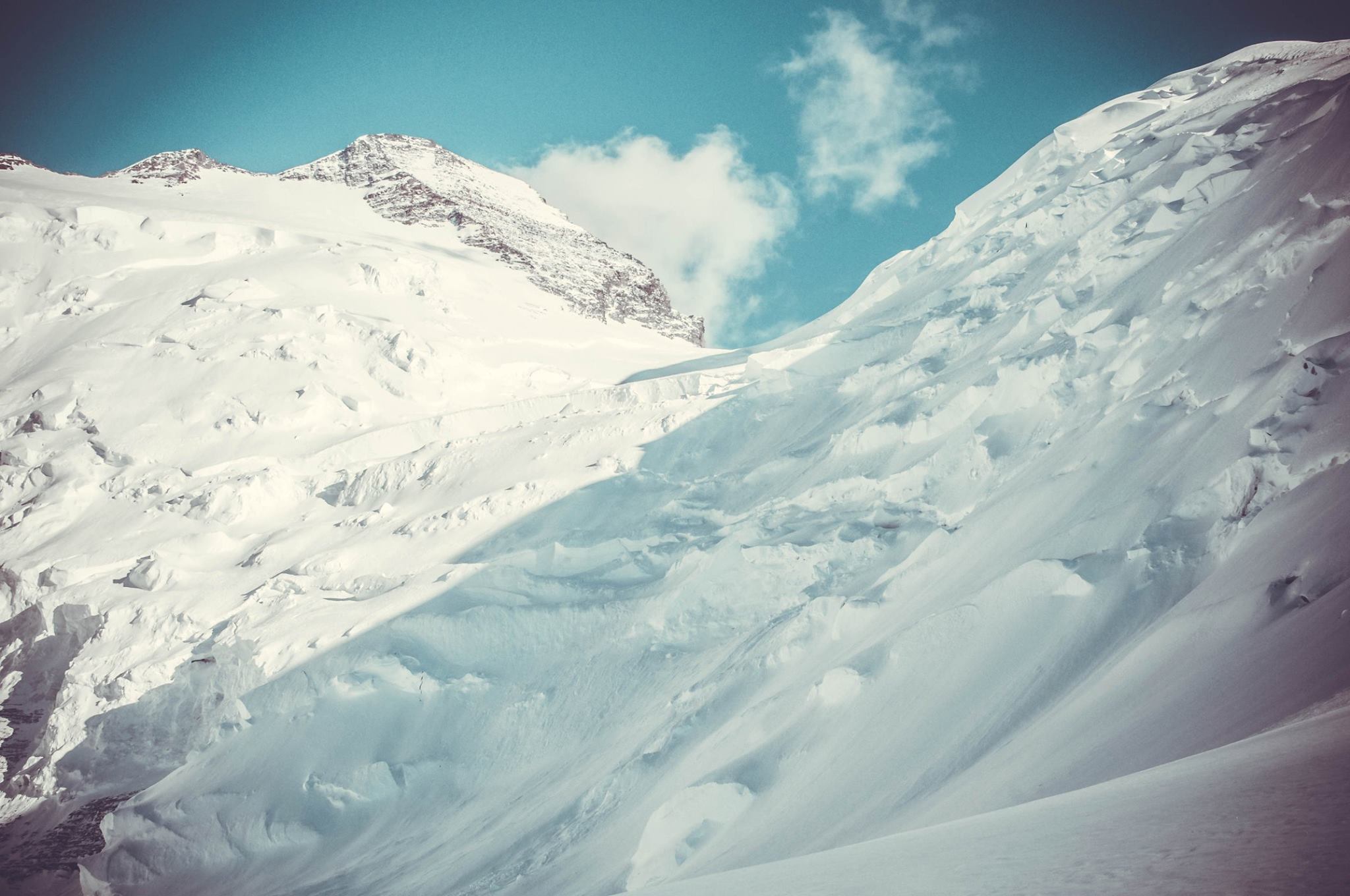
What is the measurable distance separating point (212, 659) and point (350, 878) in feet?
26.7

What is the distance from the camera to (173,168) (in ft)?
226

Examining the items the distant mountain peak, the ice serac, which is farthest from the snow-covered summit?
the ice serac

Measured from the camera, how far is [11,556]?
2759 centimetres

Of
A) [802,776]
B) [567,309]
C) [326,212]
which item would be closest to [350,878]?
[802,776]

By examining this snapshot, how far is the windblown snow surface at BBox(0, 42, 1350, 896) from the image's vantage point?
7.61 metres

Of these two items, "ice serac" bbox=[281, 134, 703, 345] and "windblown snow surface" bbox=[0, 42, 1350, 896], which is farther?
"ice serac" bbox=[281, 134, 703, 345]

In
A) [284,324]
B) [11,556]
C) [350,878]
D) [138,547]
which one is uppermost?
[284,324]

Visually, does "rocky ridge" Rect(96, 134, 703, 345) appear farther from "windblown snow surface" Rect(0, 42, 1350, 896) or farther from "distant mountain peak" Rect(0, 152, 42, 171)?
"windblown snow surface" Rect(0, 42, 1350, 896)

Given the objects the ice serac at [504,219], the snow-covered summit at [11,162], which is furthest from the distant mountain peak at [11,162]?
the ice serac at [504,219]

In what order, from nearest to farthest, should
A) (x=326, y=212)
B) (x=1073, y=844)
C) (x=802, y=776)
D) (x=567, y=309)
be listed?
(x=1073, y=844), (x=802, y=776), (x=567, y=309), (x=326, y=212)

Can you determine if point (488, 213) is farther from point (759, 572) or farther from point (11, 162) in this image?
point (759, 572)

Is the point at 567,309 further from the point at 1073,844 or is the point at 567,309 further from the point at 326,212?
the point at 1073,844

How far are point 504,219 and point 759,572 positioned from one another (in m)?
59.6

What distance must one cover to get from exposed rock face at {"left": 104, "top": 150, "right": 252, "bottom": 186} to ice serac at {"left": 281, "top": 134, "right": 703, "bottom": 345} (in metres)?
6.99
